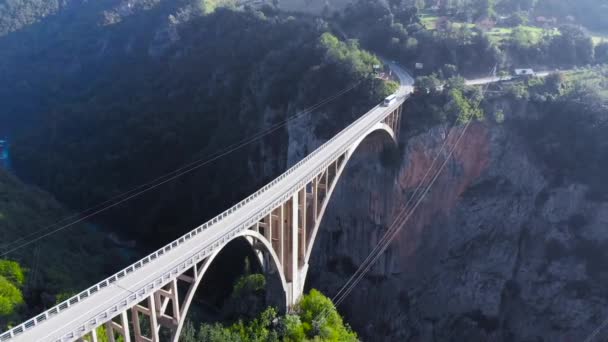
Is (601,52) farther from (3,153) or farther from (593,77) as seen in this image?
(3,153)

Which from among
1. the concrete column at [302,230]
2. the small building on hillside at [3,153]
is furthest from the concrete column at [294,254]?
the small building on hillside at [3,153]

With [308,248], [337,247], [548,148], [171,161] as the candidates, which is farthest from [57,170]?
[548,148]

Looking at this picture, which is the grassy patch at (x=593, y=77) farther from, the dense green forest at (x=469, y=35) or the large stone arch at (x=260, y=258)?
the large stone arch at (x=260, y=258)

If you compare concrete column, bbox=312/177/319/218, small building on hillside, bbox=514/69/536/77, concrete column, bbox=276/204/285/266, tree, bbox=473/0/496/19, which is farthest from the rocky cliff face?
tree, bbox=473/0/496/19

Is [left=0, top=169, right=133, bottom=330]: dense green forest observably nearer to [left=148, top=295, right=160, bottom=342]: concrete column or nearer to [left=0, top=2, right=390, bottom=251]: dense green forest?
[left=0, top=2, right=390, bottom=251]: dense green forest

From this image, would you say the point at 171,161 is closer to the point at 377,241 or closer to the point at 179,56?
the point at 179,56

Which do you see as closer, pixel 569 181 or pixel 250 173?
pixel 569 181
